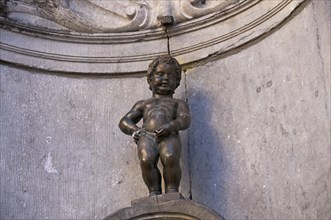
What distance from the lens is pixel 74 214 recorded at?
3.91 meters

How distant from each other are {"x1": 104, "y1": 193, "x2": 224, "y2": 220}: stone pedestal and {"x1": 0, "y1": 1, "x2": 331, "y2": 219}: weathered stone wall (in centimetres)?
44

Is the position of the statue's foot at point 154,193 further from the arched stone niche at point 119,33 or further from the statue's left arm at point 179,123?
the arched stone niche at point 119,33

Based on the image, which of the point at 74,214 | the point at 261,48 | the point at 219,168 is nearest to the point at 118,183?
the point at 74,214

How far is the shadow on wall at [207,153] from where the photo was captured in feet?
12.7

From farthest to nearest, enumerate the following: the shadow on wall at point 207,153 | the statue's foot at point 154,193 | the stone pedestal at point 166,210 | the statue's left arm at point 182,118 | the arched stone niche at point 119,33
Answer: the arched stone niche at point 119,33 < the shadow on wall at point 207,153 < the statue's left arm at point 182,118 < the statue's foot at point 154,193 < the stone pedestal at point 166,210

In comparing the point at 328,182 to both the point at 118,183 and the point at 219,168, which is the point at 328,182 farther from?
the point at 118,183

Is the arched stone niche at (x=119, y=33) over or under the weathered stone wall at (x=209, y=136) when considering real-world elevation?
over

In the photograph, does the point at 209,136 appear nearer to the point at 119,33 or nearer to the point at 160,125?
the point at 160,125

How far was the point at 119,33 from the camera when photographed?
4.46 metres

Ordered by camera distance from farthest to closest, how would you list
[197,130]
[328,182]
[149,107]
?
[197,130], [149,107], [328,182]

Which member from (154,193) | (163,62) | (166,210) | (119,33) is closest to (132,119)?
(163,62)

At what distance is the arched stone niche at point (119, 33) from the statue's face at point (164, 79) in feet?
1.39

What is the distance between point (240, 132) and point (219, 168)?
0.22m

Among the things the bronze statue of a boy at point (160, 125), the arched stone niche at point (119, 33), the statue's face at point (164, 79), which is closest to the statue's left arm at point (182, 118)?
the bronze statue of a boy at point (160, 125)
